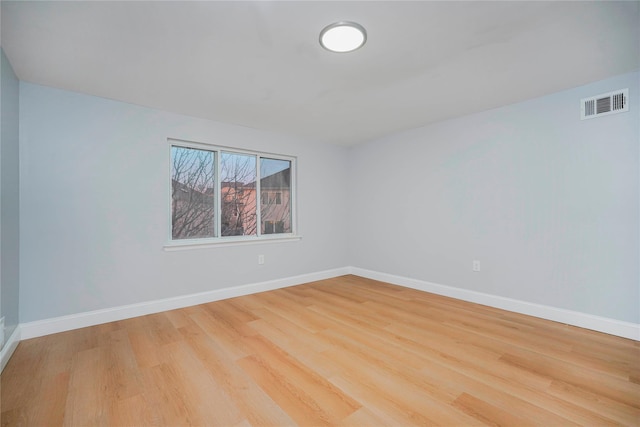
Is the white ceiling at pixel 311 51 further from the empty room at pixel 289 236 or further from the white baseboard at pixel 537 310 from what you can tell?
the white baseboard at pixel 537 310

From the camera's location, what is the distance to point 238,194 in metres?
3.87

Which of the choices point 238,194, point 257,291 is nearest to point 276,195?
point 238,194

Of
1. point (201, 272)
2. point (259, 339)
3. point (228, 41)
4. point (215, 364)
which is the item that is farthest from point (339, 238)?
point (228, 41)

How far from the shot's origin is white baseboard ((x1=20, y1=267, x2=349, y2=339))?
251 centimetres

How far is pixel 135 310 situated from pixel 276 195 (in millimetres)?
2251

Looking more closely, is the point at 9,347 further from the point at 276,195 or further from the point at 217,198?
the point at 276,195

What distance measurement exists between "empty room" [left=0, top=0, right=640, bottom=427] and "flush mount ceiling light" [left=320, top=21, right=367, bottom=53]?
0.04 feet

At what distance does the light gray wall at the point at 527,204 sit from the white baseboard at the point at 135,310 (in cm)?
195

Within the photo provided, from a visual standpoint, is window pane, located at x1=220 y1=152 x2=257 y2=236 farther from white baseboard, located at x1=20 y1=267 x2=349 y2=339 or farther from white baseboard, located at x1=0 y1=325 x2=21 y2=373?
white baseboard, located at x1=0 y1=325 x2=21 y2=373

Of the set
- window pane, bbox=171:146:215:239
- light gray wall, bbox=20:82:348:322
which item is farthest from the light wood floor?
window pane, bbox=171:146:215:239

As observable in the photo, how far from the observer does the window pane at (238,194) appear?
147 inches

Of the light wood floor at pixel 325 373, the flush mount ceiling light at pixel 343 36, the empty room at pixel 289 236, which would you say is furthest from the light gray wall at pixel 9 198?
the flush mount ceiling light at pixel 343 36

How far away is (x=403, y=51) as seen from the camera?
2.06 metres

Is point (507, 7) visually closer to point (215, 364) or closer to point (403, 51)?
point (403, 51)
